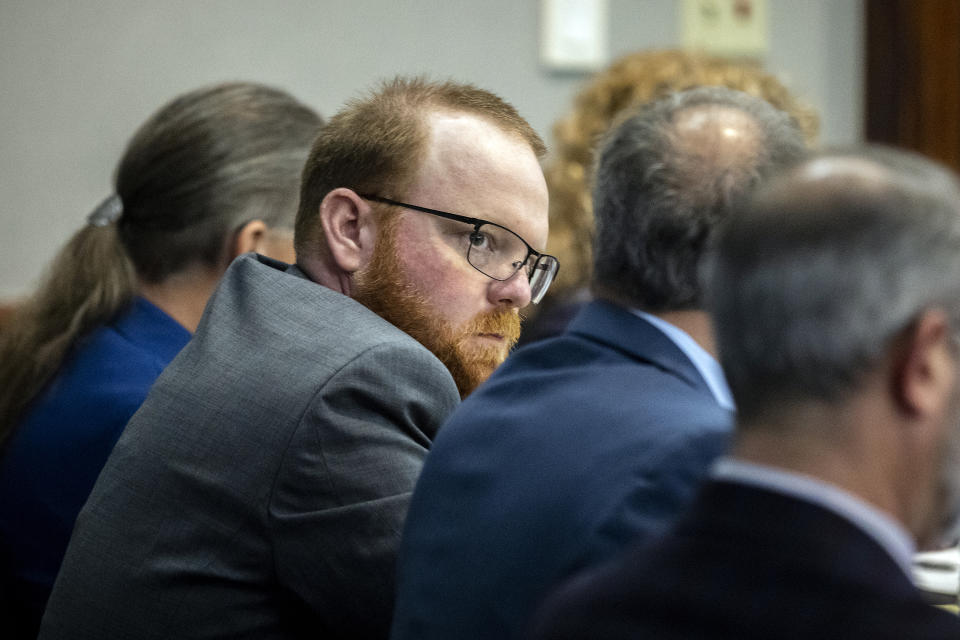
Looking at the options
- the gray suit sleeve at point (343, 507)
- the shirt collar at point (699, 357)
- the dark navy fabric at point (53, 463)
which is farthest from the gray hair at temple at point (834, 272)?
the dark navy fabric at point (53, 463)

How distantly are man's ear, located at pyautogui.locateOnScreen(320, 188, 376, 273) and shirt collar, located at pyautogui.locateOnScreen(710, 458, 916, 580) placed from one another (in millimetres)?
890

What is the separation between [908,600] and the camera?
1.95ft

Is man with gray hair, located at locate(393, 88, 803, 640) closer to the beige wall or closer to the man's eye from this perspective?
the man's eye

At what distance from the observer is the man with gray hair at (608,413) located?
87 centimetres

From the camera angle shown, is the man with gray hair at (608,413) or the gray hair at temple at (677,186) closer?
the man with gray hair at (608,413)

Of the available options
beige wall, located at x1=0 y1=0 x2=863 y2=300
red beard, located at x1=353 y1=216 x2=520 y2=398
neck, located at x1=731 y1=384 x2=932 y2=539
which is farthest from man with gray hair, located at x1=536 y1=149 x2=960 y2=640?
beige wall, located at x1=0 y1=0 x2=863 y2=300

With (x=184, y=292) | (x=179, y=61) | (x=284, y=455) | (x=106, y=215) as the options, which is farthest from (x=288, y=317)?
(x=179, y=61)

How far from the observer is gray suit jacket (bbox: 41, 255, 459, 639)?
45.3 inches

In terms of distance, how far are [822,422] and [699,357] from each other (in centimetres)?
41

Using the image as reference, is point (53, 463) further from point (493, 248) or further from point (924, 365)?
point (924, 365)

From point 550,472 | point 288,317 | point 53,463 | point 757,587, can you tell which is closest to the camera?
point 757,587

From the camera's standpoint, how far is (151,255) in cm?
194

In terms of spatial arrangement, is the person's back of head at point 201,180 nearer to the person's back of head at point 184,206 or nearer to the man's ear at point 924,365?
the person's back of head at point 184,206

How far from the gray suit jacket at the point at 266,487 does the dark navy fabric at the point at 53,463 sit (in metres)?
0.39
